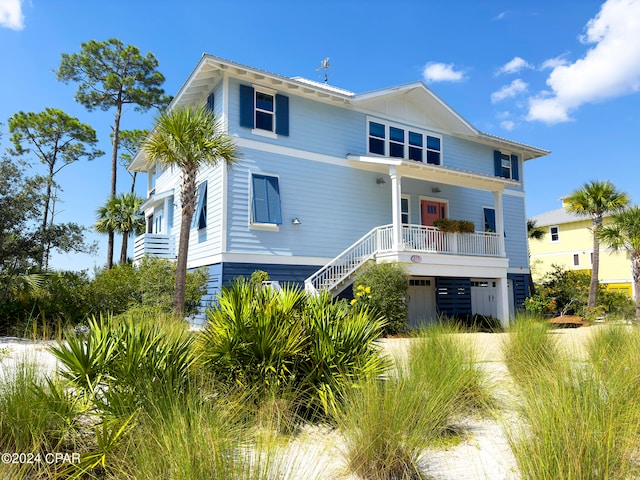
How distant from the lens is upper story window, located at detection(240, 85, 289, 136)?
15.4 metres

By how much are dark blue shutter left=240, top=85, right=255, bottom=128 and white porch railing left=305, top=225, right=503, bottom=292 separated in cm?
536

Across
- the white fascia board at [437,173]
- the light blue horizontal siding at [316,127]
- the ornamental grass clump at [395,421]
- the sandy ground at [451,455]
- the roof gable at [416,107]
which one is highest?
the roof gable at [416,107]

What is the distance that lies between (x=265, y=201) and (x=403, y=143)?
7.19 m

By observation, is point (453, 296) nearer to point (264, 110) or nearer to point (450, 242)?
point (450, 242)

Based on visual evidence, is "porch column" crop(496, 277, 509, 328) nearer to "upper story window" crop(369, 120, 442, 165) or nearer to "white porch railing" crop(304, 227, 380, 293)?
"white porch railing" crop(304, 227, 380, 293)

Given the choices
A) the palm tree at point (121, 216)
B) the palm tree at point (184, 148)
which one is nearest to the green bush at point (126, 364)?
the palm tree at point (184, 148)

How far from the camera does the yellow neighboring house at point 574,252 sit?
34.2m

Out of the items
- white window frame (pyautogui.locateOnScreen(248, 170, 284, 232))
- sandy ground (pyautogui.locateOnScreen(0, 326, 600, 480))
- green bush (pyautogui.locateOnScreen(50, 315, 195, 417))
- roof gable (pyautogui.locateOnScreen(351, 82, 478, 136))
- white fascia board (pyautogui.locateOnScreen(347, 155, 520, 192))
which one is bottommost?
sandy ground (pyautogui.locateOnScreen(0, 326, 600, 480))

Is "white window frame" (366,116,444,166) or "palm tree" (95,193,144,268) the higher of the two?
"white window frame" (366,116,444,166)

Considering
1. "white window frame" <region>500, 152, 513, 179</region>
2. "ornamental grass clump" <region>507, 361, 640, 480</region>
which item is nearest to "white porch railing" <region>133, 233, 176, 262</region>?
"ornamental grass clump" <region>507, 361, 640, 480</region>

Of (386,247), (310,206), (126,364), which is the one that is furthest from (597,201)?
(126,364)

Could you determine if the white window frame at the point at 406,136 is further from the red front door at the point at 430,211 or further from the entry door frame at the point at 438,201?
the red front door at the point at 430,211

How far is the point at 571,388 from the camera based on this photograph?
162 inches

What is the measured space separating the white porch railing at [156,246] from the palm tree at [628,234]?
59.9 ft
